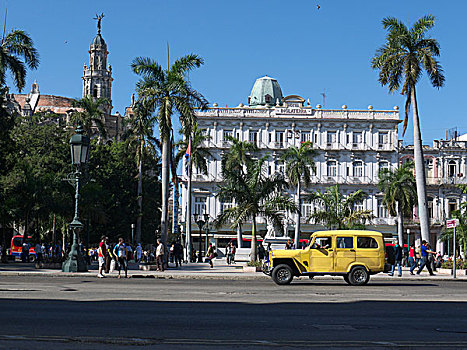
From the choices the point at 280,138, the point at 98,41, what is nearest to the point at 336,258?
the point at 280,138

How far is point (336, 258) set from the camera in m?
22.5

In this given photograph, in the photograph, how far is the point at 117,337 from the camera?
885 centimetres

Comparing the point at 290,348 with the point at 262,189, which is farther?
the point at 262,189

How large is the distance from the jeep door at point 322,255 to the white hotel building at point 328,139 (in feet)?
172

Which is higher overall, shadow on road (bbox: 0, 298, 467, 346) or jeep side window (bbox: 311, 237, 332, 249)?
jeep side window (bbox: 311, 237, 332, 249)

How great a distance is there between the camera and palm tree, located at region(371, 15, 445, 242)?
115 ft

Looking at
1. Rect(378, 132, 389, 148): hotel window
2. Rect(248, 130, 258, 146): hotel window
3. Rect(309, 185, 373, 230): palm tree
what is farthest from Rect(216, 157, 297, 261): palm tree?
Rect(378, 132, 389, 148): hotel window

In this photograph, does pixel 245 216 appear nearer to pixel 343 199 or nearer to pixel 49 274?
pixel 49 274

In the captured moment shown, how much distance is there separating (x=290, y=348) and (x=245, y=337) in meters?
1.01

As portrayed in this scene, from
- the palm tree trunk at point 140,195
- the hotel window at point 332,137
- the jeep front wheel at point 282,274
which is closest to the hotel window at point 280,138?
the hotel window at point 332,137

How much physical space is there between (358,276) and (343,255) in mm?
899

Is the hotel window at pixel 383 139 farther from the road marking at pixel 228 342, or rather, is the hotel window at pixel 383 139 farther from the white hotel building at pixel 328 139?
the road marking at pixel 228 342

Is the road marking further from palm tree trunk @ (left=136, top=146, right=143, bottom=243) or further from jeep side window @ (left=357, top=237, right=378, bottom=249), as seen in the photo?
→ palm tree trunk @ (left=136, top=146, right=143, bottom=243)

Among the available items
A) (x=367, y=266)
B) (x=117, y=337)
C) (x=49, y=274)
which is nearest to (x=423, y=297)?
(x=367, y=266)
